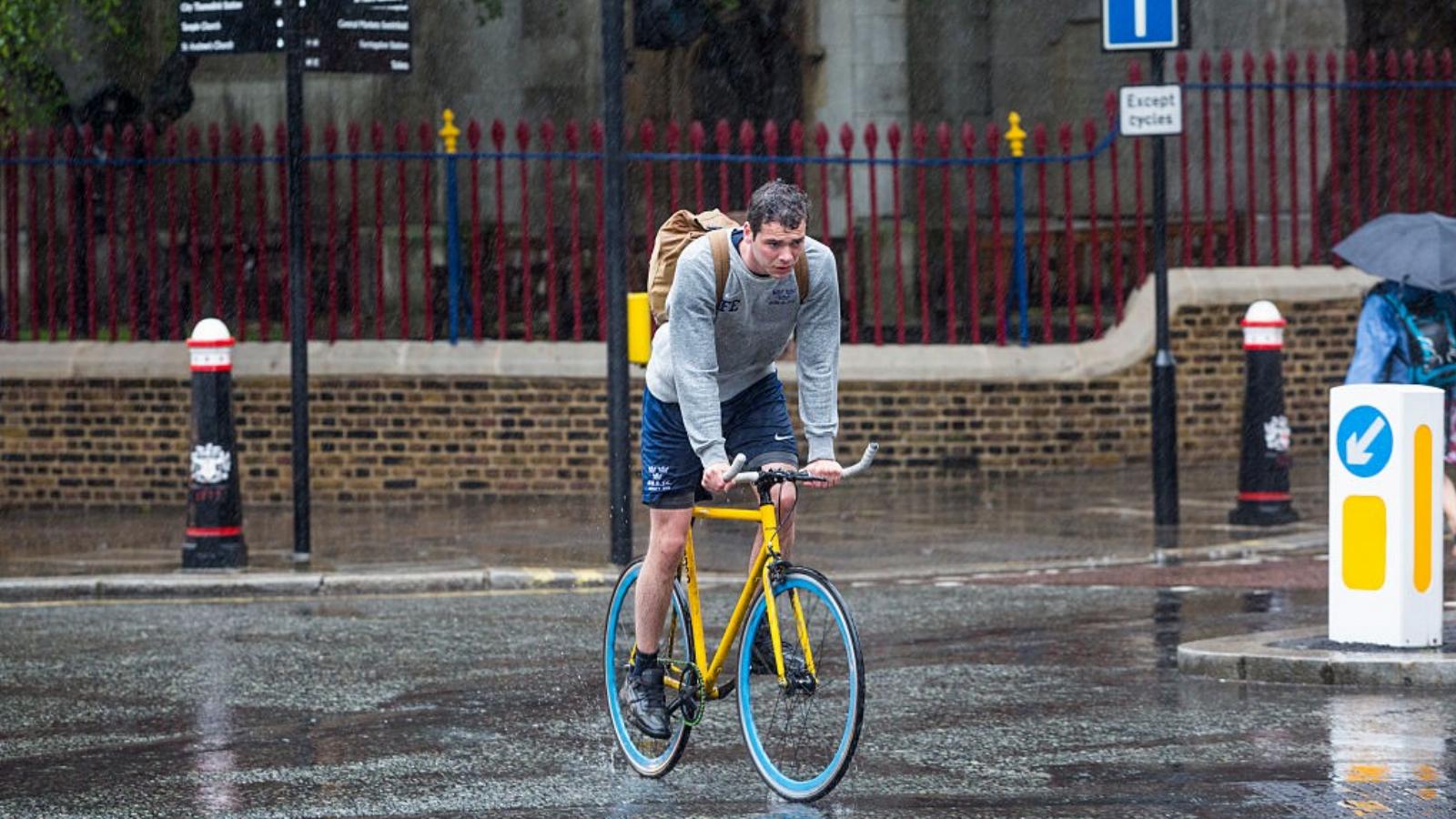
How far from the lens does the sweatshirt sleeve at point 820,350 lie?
652 centimetres

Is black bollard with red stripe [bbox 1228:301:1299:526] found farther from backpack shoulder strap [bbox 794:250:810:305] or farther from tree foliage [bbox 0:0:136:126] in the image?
tree foliage [bbox 0:0:136:126]

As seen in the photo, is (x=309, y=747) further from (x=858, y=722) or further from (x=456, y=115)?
(x=456, y=115)

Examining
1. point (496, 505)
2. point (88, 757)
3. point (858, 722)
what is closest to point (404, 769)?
point (88, 757)

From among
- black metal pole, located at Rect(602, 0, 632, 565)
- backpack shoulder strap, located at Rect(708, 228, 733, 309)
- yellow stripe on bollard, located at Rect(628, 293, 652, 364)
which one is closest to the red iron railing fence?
yellow stripe on bollard, located at Rect(628, 293, 652, 364)

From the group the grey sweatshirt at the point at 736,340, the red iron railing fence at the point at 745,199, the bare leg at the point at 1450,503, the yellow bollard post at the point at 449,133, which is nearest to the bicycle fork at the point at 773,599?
the grey sweatshirt at the point at 736,340

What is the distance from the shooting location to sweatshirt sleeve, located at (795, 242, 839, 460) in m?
6.52

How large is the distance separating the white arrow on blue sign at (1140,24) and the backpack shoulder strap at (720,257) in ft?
22.6

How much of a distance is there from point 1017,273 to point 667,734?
31.7 feet

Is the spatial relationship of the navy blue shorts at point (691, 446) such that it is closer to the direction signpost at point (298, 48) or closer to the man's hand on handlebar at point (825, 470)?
the man's hand on handlebar at point (825, 470)

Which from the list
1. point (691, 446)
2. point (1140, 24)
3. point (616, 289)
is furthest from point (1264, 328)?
point (691, 446)

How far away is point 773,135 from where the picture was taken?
15.3 m

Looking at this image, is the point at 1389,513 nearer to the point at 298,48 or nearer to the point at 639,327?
the point at 639,327

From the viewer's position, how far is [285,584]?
11.7 metres

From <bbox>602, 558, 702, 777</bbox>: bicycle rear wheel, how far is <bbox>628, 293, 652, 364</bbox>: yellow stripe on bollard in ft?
18.9
